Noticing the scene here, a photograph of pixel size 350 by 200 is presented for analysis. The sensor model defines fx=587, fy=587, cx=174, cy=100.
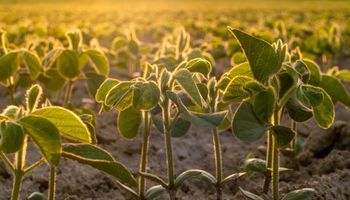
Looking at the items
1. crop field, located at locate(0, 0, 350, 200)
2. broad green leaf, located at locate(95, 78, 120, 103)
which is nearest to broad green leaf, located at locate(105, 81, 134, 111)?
crop field, located at locate(0, 0, 350, 200)

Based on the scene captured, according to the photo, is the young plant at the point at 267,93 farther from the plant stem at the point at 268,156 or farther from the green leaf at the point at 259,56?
the plant stem at the point at 268,156

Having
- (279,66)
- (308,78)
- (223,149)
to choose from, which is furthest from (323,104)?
(223,149)

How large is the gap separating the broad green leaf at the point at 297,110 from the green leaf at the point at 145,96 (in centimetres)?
57

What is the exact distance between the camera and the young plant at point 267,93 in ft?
7.50

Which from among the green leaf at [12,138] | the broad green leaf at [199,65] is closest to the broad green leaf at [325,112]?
the broad green leaf at [199,65]

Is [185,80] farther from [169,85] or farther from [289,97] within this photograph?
[289,97]

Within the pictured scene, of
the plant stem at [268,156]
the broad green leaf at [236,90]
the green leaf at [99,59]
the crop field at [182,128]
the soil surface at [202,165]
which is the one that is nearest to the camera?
the crop field at [182,128]

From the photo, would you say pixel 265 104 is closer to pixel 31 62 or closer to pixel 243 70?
pixel 243 70

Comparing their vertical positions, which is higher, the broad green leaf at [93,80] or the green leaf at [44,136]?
the green leaf at [44,136]

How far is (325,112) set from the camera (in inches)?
103

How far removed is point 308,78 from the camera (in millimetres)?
2568

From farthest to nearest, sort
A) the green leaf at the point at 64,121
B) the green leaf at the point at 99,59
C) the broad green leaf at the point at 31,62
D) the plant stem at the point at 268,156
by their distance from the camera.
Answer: the green leaf at the point at 99,59 < the broad green leaf at the point at 31,62 < the plant stem at the point at 268,156 < the green leaf at the point at 64,121

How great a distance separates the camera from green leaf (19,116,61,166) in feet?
6.06

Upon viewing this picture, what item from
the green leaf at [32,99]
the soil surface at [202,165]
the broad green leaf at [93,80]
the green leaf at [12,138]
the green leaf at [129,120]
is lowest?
the soil surface at [202,165]
